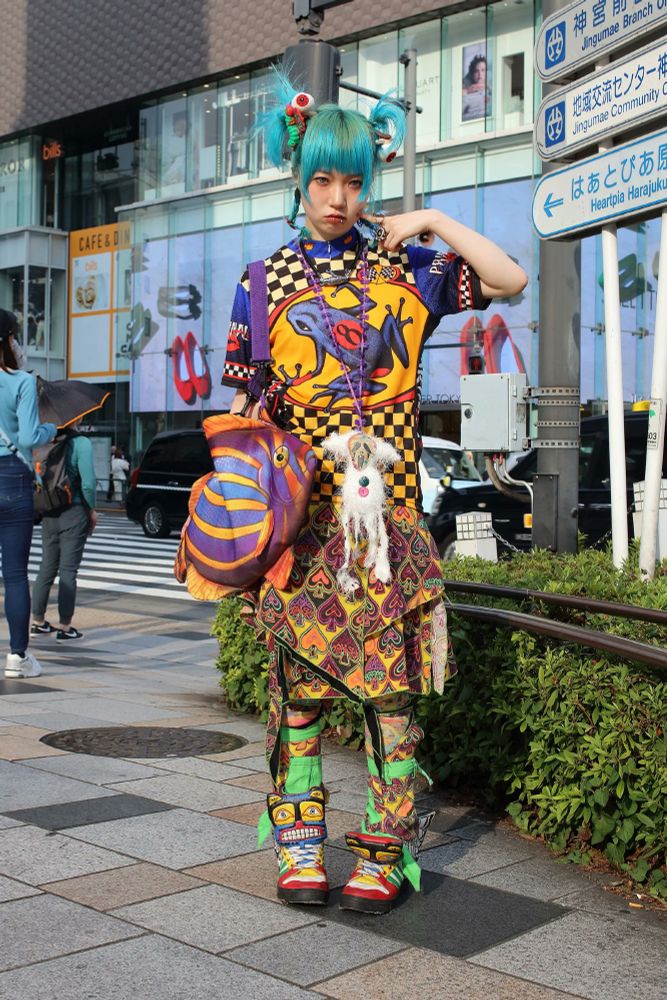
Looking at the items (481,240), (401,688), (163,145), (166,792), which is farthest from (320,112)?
(163,145)

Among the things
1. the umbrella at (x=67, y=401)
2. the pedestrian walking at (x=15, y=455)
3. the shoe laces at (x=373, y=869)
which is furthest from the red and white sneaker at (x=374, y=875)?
the umbrella at (x=67, y=401)

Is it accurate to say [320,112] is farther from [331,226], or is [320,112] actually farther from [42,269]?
[42,269]

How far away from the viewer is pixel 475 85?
29219 mm

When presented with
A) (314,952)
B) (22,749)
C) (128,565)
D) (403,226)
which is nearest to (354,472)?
(403,226)

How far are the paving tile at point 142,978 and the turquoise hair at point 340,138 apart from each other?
1.98 m

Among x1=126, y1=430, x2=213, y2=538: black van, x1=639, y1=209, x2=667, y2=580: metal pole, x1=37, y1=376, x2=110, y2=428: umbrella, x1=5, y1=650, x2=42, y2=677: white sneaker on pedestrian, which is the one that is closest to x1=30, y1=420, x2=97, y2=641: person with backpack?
x1=37, y1=376, x2=110, y2=428: umbrella

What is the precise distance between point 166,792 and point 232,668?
184cm

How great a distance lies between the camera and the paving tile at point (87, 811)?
13.0 ft

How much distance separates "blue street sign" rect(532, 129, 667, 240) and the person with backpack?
4.73 m

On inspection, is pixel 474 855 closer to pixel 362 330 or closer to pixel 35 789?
pixel 35 789

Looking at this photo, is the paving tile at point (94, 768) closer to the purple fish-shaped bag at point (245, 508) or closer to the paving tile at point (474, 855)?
the paving tile at point (474, 855)

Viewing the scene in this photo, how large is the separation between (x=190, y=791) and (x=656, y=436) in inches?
95.6

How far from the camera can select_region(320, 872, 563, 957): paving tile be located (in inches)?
121

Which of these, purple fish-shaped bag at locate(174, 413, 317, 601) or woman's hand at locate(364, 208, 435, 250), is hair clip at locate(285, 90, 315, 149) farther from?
purple fish-shaped bag at locate(174, 413, 317, 601)
